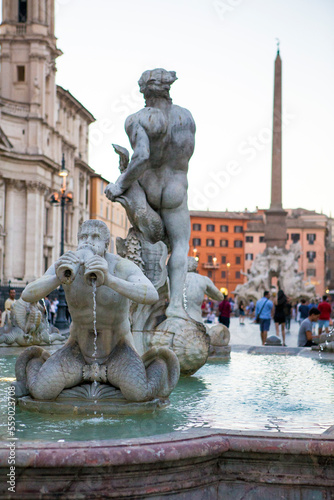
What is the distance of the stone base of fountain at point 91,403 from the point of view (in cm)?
384

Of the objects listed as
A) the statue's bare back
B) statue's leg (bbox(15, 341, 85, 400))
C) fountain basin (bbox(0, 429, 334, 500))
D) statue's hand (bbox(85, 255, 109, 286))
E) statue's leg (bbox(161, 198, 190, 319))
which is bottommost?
fountain basin (bbox(0, 429, 334, 500))

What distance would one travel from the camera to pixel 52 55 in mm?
58844

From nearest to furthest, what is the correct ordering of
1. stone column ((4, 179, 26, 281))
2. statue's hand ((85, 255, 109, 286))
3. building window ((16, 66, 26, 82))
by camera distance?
statue's hand ((85, 255, 109, 286)), stone column ((4, 179, 26, 281)), building window ((16, 66, 26, 82))

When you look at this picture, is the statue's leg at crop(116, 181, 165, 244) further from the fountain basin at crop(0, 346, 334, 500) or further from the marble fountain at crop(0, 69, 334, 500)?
the fountain basin at crop(0, 346, 334, 500)

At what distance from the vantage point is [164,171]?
234 inches

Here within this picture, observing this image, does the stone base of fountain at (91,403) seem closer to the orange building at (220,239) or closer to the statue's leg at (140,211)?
the statue's leg at (140,211)

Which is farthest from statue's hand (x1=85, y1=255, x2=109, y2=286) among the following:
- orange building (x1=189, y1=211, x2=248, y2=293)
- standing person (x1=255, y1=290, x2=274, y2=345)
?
orange building (x1=189, y1=211, x2=248, y2=293)

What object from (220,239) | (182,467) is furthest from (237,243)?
(182,467)

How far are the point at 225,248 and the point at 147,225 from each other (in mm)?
95330

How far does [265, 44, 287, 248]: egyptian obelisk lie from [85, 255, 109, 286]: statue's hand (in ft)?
133

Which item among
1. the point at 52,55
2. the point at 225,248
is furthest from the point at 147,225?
the point at 225,248

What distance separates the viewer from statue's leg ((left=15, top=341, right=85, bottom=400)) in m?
3.92

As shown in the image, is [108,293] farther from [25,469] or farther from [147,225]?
[147,225]

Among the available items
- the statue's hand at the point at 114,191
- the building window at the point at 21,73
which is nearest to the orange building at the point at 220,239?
the building window at the point at 21,73
